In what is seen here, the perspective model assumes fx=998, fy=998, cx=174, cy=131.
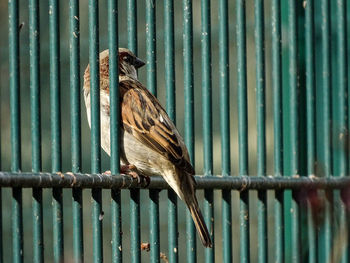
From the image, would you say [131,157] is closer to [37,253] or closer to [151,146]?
[151,146]

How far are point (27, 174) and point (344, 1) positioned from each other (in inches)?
142

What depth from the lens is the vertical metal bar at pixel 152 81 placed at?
5.34 meters

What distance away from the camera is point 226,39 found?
6.11 meters

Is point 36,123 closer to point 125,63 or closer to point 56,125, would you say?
point 56,125

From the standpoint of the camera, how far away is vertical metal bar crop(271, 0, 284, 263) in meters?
6.37

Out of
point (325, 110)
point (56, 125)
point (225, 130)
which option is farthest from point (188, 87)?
point (325, 110)

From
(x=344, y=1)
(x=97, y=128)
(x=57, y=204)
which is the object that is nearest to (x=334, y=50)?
(x=344, y=1)

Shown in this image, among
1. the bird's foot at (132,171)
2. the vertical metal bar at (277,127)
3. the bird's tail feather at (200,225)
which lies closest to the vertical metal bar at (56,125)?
the bird's foot at (132,171)

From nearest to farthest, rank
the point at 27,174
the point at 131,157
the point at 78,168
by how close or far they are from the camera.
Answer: the point at 27,174
the point at 78,168
the point at 131,157

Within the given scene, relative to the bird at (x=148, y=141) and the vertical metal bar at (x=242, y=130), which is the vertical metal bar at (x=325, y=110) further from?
the bird at (x=148, y=141)

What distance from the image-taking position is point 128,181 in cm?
509

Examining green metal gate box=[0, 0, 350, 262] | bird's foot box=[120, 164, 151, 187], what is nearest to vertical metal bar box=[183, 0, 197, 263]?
green metal gate box=[0, 0, 350, 262]

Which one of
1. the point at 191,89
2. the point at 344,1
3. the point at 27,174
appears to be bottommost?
the point at 27,174

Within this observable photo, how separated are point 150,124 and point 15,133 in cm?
178
